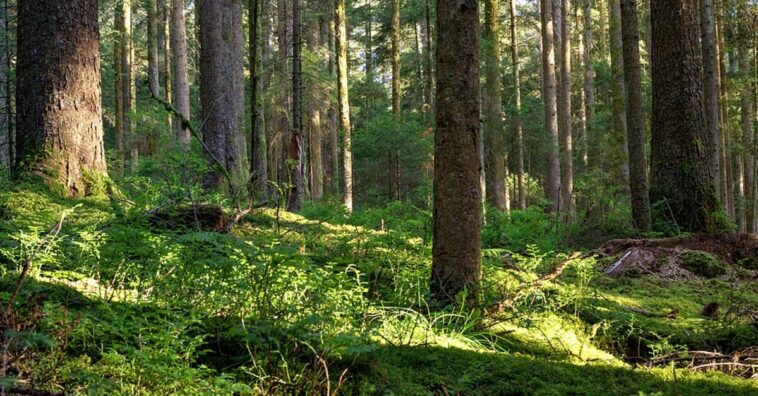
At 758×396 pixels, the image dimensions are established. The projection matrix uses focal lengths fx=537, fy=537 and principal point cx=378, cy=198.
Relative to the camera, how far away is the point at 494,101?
16.5m

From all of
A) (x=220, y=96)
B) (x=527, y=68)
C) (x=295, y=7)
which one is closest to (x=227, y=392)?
(x=220, y=96)

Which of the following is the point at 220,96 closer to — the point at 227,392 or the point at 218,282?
the point at 218,282

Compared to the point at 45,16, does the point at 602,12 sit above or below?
above

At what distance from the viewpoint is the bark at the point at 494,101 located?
1596cm

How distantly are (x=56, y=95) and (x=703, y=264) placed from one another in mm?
8587

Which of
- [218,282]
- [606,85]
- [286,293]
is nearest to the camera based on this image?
[218,282]

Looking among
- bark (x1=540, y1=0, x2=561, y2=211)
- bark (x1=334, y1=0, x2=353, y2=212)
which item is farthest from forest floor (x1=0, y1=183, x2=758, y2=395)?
bark (x1=540, y1=0, x2=561, y2=211)

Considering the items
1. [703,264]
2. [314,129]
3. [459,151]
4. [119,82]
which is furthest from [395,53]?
[459,151]

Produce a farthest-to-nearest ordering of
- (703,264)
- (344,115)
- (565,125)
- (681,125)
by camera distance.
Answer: (565,125) < (344,115) < (681,125) < (703,264)

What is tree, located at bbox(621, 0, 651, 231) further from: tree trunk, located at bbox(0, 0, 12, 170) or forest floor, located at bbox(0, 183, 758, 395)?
tree trunk, located at bbox(0, 0, 12, 170)

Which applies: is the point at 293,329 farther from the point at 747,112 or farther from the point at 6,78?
the point at 747,112

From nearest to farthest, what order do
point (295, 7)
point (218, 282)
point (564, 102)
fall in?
point (218, 282) → point (295, 7) → point (564, 102)

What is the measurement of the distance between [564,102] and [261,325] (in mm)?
19717

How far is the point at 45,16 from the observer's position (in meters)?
6.76
